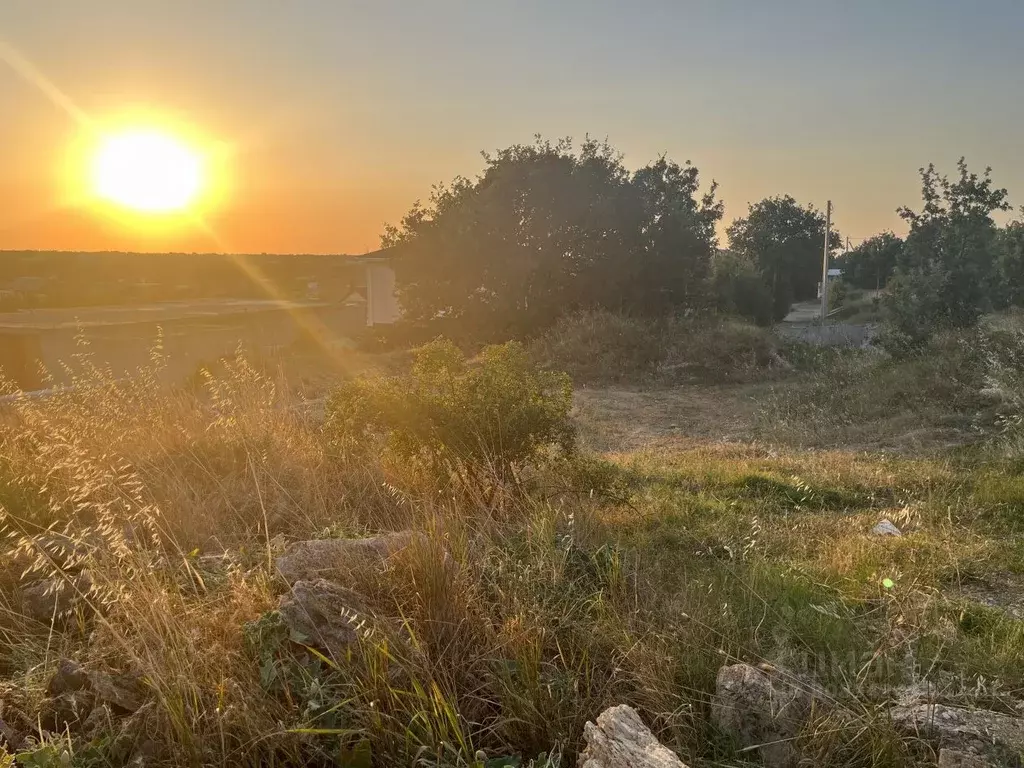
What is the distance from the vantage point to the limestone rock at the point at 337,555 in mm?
2812

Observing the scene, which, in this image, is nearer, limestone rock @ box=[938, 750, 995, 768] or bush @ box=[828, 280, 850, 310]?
limestone rock @ box=[938, 750, 995, 768]

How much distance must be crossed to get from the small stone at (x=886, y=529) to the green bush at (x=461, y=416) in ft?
6.79

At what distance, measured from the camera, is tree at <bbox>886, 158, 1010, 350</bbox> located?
18422 mm

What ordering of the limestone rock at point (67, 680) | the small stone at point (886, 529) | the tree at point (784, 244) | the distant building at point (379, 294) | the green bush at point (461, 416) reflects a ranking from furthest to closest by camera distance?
the tree at point (784, 244), the distant building at point (379, 294), the green bush at point (461, 416), the small stone at point (886, 529), the limestone rock at point (67, 680)

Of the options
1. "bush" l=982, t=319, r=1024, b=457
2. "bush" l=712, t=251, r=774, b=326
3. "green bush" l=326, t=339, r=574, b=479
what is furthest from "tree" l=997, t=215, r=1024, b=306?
"green bush" l=326, t=339, r=574, b=479

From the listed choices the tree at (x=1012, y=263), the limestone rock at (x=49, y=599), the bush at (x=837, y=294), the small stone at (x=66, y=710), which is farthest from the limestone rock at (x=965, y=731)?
the bush at (x=837, y=294)

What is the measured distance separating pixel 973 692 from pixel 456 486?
2880 millimetres

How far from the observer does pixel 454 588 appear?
2.59 metres

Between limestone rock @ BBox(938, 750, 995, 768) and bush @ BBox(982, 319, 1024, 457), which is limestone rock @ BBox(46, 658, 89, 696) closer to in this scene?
limestone rock @ BBox(938, 750, 995, 768)

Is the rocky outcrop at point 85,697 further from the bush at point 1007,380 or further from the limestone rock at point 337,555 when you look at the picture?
the bush at point 1007,380

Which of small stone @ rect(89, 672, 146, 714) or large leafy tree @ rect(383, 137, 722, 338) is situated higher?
large leafy tree @ rect(383, 137, 722, 338)

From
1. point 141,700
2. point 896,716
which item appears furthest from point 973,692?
point 141,700

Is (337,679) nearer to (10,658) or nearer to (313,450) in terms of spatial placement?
(10,658)

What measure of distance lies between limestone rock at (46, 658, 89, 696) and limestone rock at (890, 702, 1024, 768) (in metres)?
2.55
